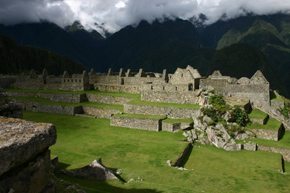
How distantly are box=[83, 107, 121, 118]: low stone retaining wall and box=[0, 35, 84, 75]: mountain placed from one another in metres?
102

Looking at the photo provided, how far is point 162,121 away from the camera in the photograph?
20.4 meters

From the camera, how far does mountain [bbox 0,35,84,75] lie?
409ft

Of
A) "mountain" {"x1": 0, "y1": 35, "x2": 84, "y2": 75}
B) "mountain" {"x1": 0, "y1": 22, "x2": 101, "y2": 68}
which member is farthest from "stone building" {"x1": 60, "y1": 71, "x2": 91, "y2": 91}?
"mountain" {"x1": 0, "y1": 22, "x2": 101, "y2": 68}

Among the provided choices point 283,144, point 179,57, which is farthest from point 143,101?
point 179,57

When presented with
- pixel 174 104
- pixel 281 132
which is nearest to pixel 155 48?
pixel 174 104

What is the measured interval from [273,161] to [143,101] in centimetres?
1301

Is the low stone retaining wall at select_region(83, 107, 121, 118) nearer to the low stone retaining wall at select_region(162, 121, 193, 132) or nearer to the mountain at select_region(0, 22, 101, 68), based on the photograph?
the low stone retaining wall at select_region(162, 121, 193, 132)

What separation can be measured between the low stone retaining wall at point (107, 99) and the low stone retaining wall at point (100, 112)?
216 cm

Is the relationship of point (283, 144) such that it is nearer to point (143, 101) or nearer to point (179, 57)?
point (143, 101)

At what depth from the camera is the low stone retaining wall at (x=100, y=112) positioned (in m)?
25.1

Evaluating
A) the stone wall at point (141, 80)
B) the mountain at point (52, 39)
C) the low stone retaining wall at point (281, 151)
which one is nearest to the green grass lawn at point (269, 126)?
the low stone retaining wall at point (281, 151)

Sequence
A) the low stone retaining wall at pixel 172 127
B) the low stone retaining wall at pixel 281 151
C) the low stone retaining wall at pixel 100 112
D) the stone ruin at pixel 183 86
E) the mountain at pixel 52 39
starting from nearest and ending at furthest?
the low stone retaining wall at pixel 281 151 → the low stone retaining wall at pixel 172 127 → the stone ruin at pixel 183 86 → the low stone retaining wall at pixel 100 112 → the mountain at pixel 52 39

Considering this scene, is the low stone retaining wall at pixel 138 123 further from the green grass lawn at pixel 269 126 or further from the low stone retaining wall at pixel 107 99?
the green grass lawn at pixel 269 126

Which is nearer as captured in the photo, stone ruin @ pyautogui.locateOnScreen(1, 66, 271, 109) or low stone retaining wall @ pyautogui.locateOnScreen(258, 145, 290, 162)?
low stone retaining wall @ pyautogui.locateOnScreen(258, 145, 290, 162)
